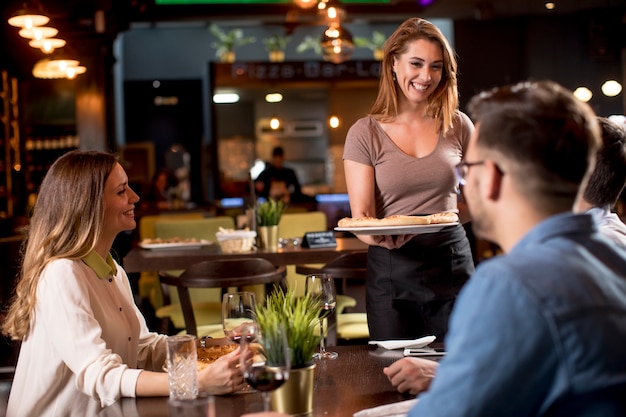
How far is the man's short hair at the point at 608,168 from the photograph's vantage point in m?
2.61

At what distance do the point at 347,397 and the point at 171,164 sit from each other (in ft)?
52.3

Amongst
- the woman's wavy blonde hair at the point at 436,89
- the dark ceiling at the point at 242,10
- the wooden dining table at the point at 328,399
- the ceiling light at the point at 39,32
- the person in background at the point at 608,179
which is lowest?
the wooden dining table at the point at 328,399

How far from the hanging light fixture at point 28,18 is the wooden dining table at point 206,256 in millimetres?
2543

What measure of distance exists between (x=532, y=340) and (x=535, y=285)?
0.08m

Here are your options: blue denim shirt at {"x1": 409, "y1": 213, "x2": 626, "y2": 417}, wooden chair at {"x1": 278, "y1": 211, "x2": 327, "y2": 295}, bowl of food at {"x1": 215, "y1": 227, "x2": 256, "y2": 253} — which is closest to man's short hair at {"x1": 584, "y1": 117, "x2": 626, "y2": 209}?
blue denim shirt at {"x1": 409, "y1": 213, "x2": 626, "y2": 417}

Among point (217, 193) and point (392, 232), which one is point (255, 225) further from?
point (217, 193)

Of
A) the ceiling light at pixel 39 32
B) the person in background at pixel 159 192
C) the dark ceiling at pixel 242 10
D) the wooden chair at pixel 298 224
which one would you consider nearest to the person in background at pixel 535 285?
the wooden chair at pixel 298 224

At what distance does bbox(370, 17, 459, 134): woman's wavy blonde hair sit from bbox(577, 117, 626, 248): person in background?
2.54 feet

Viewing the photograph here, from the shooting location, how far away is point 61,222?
2.49 m

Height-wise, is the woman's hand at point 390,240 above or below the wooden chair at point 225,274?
above

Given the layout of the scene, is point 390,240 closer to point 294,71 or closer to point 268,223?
point 268,223

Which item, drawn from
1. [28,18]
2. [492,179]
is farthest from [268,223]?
[492,179]

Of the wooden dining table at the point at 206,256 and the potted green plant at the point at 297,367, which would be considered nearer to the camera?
the potted green plant at the point at 297,367

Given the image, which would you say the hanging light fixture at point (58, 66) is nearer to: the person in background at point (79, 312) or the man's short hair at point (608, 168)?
the person in background at point (79, 312)
